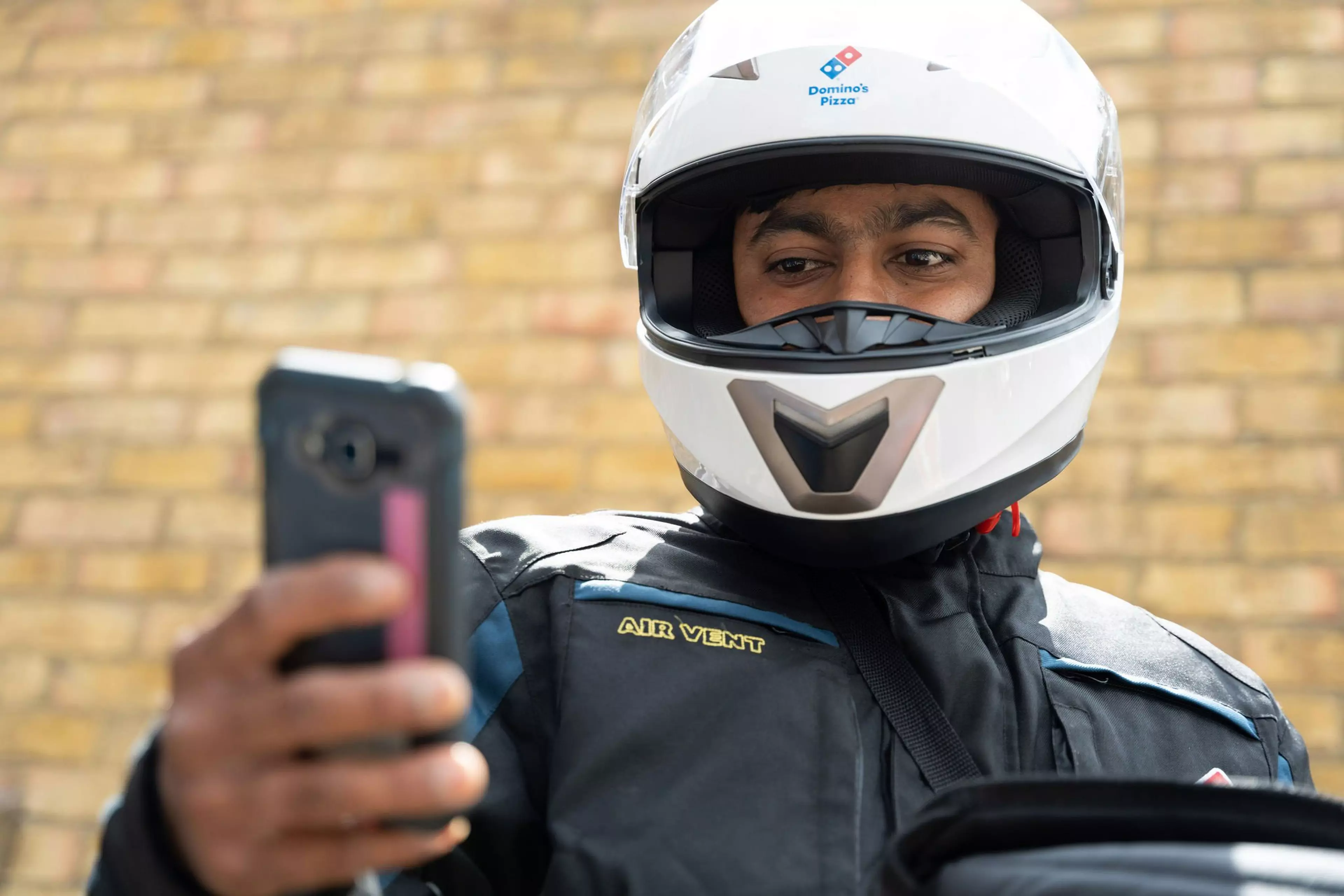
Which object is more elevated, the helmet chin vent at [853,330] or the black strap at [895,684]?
the helmet chin vent at [853,330]

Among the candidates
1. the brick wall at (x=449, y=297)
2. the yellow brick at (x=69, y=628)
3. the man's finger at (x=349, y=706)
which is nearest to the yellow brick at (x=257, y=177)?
the brick wall at (x=449, y=297)

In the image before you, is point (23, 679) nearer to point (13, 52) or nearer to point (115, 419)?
point (115, 419)

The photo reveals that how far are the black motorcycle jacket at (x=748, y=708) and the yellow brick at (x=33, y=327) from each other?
64.4 inches

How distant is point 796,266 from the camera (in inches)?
44.8

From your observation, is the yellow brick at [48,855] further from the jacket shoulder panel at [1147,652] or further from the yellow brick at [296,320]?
the jacket shoulder panel at [1147,652]

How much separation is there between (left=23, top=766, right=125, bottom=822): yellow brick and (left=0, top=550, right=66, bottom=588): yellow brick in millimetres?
321

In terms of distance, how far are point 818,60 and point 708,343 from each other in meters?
0.28

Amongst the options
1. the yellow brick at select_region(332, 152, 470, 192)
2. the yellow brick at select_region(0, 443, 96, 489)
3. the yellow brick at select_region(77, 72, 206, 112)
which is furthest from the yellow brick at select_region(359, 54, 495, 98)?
the yellow brick at select_region(0, 443, 96, 489)

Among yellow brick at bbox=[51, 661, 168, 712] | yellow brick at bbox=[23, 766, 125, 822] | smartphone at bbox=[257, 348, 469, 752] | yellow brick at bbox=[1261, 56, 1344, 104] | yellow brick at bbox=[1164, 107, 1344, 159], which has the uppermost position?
yellow brick at bbox=[1261, 56, 1344, 104]

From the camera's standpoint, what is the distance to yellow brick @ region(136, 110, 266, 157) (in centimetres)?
232

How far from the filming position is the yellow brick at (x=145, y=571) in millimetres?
2186

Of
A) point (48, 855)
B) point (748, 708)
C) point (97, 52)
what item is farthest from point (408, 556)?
point (97, 52)

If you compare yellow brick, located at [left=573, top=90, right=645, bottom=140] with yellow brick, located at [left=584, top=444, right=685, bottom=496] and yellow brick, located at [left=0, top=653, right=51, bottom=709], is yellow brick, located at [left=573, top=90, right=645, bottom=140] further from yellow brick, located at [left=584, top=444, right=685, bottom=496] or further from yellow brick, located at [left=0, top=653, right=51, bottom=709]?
yellow brick, located at [left=0, top=653, right=51, bottom=709]

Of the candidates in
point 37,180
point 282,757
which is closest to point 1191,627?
point 282,757
